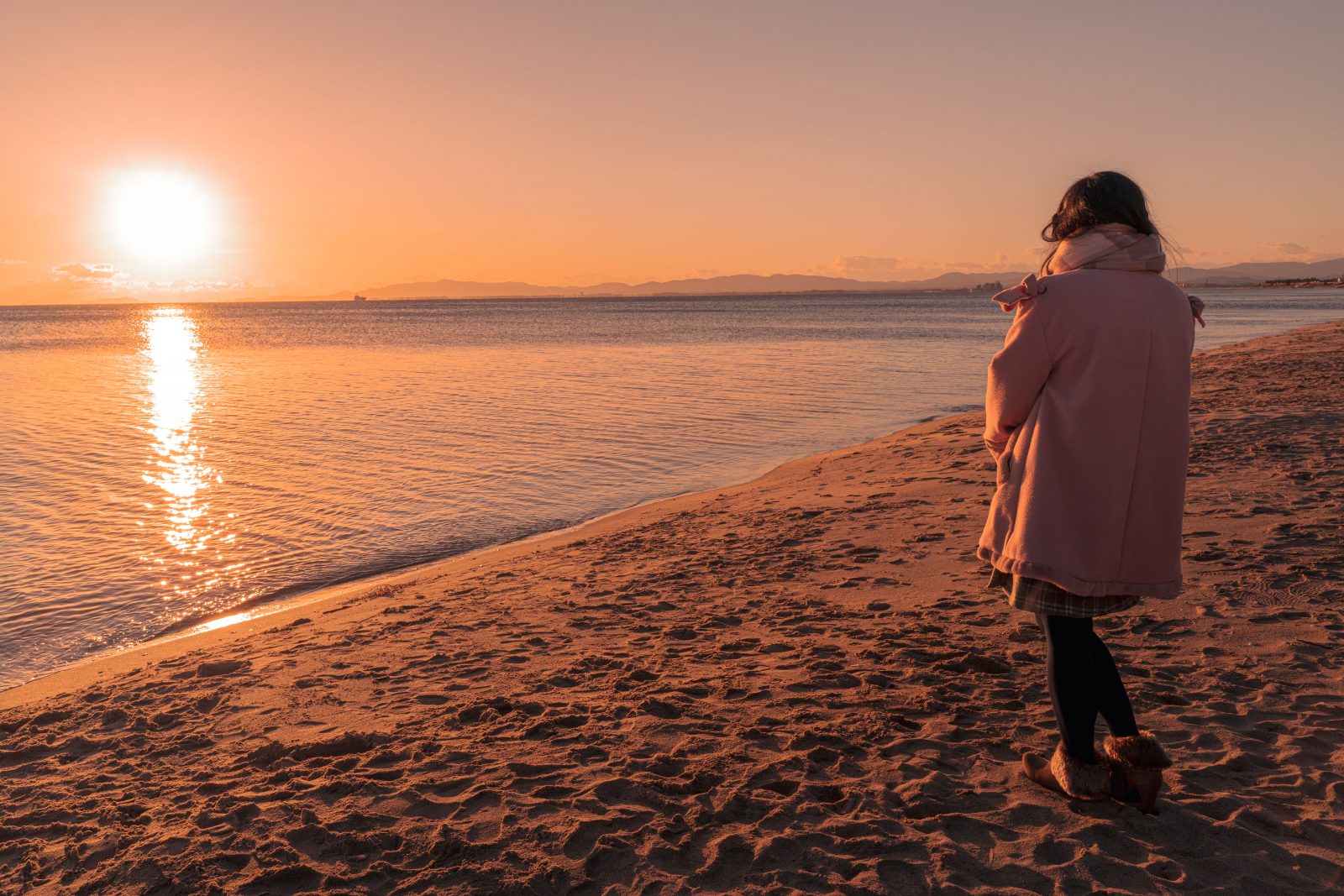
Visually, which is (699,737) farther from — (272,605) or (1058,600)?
(272,605)

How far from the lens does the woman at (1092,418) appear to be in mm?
2871

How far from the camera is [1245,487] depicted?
26.9 feet

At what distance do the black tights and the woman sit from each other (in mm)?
13

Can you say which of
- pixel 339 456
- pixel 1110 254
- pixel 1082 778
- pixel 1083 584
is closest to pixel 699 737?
pixel 1082 778

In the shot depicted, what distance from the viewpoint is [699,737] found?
4.20 meters

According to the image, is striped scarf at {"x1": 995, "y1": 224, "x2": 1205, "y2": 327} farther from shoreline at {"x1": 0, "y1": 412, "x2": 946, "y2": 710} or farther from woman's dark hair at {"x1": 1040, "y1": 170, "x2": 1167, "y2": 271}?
shoreline at {"x1": 0, "y1": 412, "x2": 946, "y2": 710}

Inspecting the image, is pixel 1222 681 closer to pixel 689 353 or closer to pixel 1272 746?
pixel 1272 746

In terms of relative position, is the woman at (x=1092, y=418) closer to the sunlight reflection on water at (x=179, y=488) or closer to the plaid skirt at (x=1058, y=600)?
the plaid skirt at (x=1058, y=600)

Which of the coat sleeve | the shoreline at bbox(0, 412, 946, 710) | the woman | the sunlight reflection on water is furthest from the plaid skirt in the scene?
the sunlight reflection on water

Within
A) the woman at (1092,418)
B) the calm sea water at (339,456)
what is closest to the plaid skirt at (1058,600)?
the woman at (1092,418)

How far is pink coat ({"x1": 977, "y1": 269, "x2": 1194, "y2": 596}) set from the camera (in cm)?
286

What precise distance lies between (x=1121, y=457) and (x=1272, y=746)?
1.91 meters

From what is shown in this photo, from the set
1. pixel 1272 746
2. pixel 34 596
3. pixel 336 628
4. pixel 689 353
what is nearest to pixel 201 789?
pixel 336 628

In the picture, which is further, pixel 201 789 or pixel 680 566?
pixel 680 566
